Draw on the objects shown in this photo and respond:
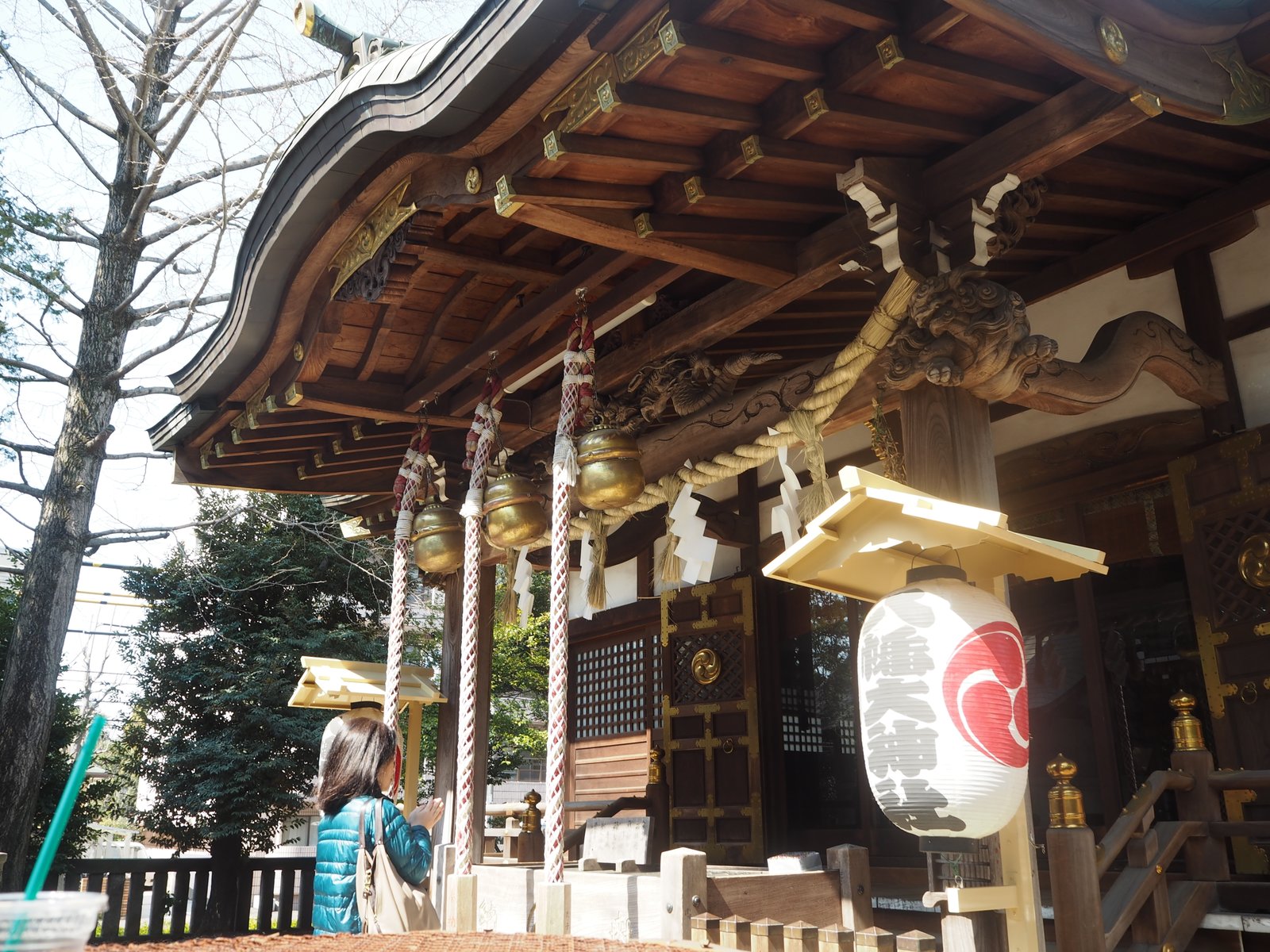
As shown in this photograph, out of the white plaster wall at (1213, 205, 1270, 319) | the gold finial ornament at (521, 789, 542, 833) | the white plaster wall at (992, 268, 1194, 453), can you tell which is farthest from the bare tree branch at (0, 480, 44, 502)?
the white plaster wall at (1213, 205, 1270, 319)

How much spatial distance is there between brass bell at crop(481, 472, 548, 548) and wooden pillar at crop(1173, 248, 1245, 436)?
349 cm

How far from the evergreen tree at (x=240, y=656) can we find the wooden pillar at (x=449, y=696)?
18.3 ft

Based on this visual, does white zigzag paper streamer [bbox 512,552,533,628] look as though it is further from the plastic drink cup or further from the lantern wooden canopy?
the plastic drink cup

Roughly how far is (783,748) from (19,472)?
1041cm

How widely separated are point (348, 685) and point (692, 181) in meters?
4.29

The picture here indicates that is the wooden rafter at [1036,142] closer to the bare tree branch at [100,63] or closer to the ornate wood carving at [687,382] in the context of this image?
the ornate wood carving at [687,382]

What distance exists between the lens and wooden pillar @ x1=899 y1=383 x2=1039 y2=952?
12.0 feet

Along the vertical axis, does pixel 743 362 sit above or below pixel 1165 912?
above

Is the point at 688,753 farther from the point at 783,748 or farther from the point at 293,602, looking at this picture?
the point at 293,602

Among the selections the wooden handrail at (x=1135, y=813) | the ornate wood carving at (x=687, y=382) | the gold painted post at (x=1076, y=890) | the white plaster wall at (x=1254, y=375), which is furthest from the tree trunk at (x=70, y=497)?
the white plaster wall at (x=1254, y=375)

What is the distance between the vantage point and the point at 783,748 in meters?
7.27

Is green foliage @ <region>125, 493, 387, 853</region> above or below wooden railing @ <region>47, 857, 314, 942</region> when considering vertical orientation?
above

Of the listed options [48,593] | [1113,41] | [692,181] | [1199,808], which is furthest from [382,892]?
[48,593]

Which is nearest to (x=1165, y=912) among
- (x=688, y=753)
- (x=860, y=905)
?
(x=860, y=905)
